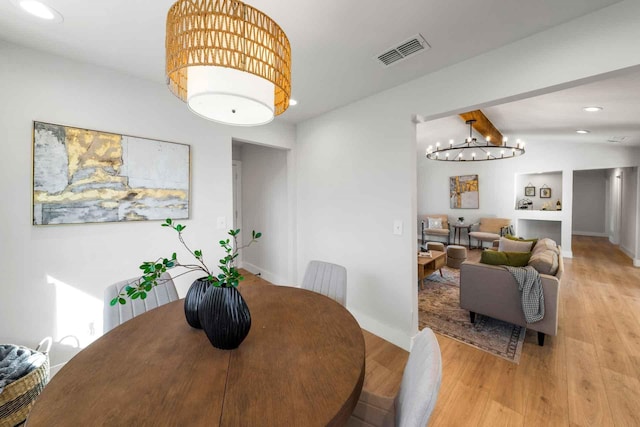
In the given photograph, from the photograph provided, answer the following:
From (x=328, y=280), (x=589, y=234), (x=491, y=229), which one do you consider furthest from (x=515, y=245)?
(x=589, y=234)

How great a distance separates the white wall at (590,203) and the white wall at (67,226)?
37.5ft

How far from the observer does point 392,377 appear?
1.96 meters

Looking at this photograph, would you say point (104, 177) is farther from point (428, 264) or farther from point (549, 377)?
point (428, 264)

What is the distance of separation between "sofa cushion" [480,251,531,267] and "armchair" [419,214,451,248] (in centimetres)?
465

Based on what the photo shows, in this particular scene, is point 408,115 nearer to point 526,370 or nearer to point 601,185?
point 526,370

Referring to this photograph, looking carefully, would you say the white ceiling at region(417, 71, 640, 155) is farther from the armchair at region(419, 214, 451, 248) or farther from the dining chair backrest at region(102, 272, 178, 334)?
the dining chair backrest at region(102, 272, 178, 334)

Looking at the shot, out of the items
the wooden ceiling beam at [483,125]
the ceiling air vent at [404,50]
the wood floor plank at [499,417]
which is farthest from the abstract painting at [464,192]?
the wood floor plank at [499,417]

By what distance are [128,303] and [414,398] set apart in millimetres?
1653

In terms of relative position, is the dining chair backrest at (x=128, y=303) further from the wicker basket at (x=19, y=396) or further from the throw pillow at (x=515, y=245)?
the throw pillow at (x=515, y=245)

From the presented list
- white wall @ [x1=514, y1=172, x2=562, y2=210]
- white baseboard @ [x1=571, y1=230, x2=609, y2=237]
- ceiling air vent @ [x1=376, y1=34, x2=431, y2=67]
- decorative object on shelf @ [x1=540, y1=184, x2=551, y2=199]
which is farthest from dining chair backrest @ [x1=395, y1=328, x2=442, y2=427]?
white baseboard @ [x1=571, y1=230, x2=609, y2=237]

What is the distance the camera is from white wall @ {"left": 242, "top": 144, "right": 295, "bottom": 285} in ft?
12.3

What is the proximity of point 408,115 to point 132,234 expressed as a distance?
270cm

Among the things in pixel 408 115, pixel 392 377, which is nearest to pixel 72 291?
pixel 392 377

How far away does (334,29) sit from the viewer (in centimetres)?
157
